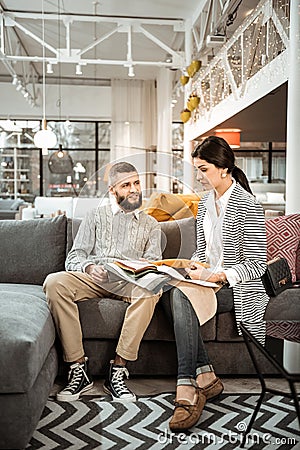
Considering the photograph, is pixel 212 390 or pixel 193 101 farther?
pixel 193 101

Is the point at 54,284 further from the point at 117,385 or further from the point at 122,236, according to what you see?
the point at 117,385

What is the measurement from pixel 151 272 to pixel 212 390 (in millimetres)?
566

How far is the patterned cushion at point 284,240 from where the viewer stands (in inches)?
129

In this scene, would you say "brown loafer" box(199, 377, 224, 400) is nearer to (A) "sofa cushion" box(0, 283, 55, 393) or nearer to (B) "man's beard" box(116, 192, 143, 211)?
(A) "sofa cushion" box(0, 283, 55, 393)

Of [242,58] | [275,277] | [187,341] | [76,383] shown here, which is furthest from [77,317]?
[242,58]

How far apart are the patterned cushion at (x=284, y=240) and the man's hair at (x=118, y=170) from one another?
1015 mm

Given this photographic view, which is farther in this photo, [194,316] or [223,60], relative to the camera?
[223,60]

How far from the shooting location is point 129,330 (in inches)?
107

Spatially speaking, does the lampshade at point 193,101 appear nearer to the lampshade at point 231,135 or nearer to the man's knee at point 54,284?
the lampshade at point 231,135

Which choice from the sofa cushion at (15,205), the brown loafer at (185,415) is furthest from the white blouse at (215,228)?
the sofa cushion at (15,205)

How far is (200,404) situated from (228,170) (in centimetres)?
106

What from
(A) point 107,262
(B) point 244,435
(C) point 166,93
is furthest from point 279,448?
(C) point 166,93

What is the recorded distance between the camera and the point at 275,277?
115 inches

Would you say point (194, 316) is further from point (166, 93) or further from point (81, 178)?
point (81, 178)
